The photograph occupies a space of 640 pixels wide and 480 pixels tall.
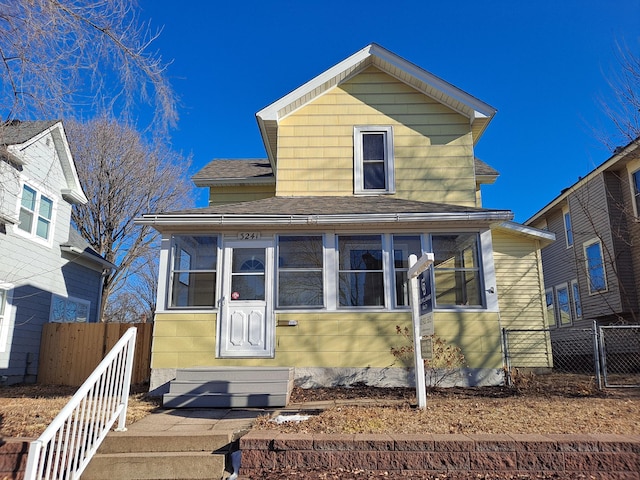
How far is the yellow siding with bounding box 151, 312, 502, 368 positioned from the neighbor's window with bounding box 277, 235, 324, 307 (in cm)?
29

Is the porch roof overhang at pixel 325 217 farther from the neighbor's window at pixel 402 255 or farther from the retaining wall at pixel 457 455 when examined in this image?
the retaining wall at pixel 457 455

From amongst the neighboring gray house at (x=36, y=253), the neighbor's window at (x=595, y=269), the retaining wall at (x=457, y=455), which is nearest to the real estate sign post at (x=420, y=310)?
the retaining wall at (x=457, y=455)

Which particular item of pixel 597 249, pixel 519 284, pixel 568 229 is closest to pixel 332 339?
pixel 519 284

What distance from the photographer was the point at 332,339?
855 centimetres

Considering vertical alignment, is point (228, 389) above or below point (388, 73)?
below

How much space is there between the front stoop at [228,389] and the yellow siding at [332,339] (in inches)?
36.1

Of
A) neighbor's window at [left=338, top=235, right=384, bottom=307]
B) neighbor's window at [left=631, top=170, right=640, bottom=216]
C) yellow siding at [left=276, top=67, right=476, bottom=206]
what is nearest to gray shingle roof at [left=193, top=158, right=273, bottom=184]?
yellow siding at [left=276, top=67, right=476, bottom=206]

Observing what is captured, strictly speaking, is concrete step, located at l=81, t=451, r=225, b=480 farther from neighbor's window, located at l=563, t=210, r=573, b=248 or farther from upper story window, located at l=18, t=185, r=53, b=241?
neighbor's window, located at l=563, t=210, r=573, b=248

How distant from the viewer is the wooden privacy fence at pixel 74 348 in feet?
35.6

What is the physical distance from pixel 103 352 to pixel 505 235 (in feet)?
31.8

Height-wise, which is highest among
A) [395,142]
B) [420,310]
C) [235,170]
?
[235,170]

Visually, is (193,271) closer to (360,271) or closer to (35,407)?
(360,271)

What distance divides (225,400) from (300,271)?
2.69 metres

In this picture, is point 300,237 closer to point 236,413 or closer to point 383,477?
Result: point 236,413
